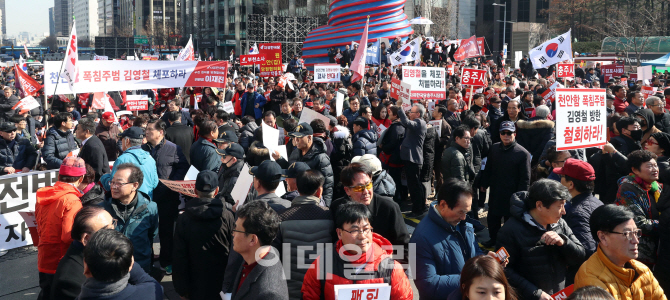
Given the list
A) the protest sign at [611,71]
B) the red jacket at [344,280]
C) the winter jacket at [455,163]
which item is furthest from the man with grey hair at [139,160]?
the protest sign at [611,71]

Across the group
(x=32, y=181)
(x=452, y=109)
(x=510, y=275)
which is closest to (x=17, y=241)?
(x=32, y=181)

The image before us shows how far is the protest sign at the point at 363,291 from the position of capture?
2.92 meters

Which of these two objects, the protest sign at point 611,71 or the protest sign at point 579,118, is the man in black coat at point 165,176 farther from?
the protest sign at point 611,71

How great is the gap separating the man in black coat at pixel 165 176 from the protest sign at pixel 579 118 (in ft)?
14.3

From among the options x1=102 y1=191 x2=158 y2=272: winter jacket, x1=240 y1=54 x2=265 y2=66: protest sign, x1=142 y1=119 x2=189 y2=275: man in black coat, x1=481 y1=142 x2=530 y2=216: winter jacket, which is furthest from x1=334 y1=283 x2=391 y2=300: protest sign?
x1=240 y1=54 x2=265 y2=66: protest sign

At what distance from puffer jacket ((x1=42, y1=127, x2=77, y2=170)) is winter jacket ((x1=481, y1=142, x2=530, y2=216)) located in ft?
18.6

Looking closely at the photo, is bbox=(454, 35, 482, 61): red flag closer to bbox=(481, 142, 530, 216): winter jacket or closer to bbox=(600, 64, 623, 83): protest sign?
bbox=(600, 64, 623, 83): protest sign

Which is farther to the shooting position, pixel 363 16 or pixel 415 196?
pixel 363 16

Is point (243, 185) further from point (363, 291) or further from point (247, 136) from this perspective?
point (247, 136)

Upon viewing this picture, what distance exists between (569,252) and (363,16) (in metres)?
35.9

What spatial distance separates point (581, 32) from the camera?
58938 mm

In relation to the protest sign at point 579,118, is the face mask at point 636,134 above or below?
below

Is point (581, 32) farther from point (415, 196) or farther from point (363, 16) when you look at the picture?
point (415, 196)

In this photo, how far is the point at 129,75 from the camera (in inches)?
354
